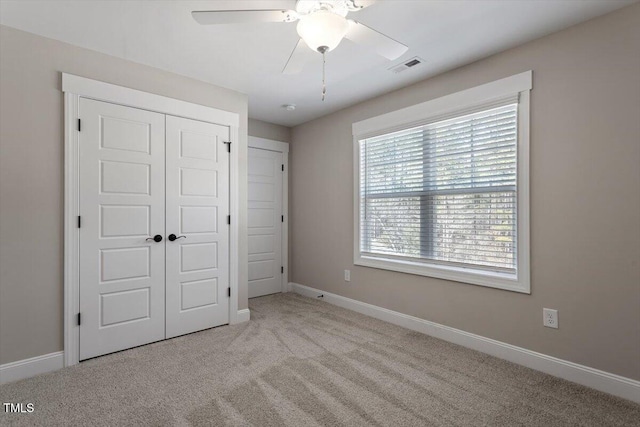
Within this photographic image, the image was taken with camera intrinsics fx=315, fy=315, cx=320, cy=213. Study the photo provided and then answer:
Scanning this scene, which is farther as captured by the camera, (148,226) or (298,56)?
(148,226)

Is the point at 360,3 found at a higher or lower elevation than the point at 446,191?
higher

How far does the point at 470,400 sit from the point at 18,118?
3696mm

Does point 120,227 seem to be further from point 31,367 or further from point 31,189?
point 31,367

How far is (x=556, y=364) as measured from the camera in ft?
7.54

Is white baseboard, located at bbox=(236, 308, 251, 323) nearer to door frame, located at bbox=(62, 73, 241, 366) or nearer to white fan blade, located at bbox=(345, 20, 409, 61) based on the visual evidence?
door frame, located at bbox=(62, 73, 241, 366)

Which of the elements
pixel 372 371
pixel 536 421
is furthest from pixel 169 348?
pixel 536 421

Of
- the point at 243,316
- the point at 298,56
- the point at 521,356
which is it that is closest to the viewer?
the point at 298,56

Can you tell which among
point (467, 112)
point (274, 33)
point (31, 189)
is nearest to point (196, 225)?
point (31, 189)

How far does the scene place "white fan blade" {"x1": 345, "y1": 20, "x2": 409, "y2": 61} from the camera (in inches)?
67.6

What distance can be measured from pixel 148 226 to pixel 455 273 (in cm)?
285

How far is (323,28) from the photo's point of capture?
161 cm

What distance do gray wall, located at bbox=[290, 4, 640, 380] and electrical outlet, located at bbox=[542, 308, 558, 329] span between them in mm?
30

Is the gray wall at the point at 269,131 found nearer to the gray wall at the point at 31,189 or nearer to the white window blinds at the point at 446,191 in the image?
the white window blinds at the point at 446,191

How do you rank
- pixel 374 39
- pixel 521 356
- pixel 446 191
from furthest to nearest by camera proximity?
pixel 446 191 < pixel 521 356 < pixel 374 39
